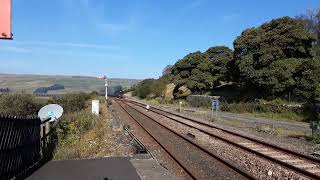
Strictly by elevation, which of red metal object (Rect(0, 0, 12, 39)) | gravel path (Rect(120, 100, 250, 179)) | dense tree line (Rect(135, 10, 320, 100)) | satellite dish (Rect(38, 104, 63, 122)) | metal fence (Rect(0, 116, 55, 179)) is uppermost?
dense tree line (Rect(135, 10, 320, 100))

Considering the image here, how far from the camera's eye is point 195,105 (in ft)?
191

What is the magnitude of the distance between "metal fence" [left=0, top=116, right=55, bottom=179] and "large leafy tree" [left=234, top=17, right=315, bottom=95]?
32.5m

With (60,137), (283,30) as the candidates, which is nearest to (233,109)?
(283,30)

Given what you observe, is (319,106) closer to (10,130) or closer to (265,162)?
(265,162)

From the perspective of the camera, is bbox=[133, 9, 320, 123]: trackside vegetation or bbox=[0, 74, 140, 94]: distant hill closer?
bbox=[133, 9, 320, 123]: trackside vegetation

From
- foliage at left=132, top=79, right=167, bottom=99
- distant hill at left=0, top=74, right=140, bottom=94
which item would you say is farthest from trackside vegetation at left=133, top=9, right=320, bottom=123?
distant hill at left=0, top=74, right=140, bottom=94

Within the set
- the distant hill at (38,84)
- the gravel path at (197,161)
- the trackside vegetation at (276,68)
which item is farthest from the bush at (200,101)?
the distant hill at (38,84)

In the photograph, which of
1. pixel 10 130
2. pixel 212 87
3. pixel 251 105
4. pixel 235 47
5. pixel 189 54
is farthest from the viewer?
pixel 189 54

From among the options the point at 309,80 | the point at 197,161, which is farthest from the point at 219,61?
the point at 197,161

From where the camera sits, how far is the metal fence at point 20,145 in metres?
9.21

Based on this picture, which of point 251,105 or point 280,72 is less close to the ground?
point 280,72

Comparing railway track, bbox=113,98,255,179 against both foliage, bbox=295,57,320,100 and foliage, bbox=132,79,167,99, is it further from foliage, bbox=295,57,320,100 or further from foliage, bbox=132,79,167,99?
foliage, bbox=132,79,167,99

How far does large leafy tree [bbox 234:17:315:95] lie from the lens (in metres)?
42.6

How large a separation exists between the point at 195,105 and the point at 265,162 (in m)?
44.2
